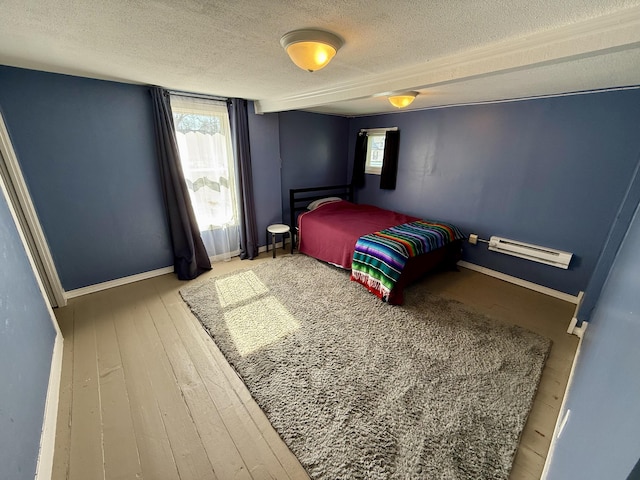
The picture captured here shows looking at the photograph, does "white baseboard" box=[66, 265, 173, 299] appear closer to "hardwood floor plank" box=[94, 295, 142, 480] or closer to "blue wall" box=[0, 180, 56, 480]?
"hardwood floor plank" box=[94, 295, 142, 480]

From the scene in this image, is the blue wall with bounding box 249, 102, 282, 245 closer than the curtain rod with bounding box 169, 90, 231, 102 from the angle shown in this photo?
No

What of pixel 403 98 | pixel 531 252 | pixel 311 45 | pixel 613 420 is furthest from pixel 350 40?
pixel 531 252

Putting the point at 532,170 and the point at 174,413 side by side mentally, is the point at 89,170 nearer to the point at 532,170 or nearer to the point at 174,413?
the point at 174,413

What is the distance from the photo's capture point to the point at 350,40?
1.39m

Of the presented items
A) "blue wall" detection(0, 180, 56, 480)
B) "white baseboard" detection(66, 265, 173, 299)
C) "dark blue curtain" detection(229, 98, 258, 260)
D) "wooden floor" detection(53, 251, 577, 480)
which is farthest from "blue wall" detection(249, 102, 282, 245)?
"blue wall" detection(0, 180, 56, 480)

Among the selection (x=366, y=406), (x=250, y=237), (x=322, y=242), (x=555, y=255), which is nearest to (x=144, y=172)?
(x=250, y=237)

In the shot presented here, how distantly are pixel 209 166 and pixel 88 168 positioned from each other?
1162 mm

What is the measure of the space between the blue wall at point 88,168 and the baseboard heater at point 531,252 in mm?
4124

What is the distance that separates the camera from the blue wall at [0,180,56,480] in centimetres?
101

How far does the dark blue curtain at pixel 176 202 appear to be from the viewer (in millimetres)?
2680

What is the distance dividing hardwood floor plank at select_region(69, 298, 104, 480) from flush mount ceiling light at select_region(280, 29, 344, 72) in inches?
93.0

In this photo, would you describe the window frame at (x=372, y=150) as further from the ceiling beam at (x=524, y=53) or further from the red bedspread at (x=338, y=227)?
the ceiling beam at (x=524, y=53)

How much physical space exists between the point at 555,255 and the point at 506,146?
1.35 meters

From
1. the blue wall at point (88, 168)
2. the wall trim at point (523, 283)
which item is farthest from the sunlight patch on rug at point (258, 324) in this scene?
the wall trim at point (523, 283)
